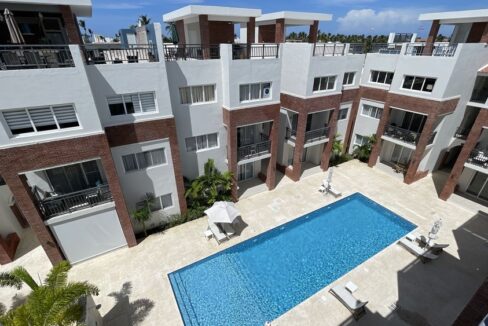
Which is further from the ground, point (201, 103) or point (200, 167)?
point (201, 103)

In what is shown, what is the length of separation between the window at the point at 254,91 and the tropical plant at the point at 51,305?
12.8 meters

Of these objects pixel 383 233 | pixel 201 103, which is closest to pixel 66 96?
pixel 201 103

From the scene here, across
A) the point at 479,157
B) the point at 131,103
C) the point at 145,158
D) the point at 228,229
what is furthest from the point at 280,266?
the point at 479,157

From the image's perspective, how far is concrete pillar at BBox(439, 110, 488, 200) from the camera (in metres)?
17.1

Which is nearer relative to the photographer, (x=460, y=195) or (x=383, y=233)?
(x=383, y=233)

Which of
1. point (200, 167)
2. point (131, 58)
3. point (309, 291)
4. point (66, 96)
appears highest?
point (131, 58)

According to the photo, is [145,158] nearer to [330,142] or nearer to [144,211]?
[144,211]

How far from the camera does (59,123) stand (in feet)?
35.4

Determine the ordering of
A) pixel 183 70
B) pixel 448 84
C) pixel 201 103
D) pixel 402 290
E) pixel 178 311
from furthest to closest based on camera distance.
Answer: pixel 448 84
pixel 201 103
pixel 183 70
pixel 402 290
pixel 178 311

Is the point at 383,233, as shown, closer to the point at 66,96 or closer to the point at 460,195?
the point at 460,195

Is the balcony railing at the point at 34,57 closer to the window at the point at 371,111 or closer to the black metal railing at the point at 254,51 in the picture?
the black metal railing at the point at 254,51

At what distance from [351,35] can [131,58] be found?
86.8m

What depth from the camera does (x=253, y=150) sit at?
18828mm

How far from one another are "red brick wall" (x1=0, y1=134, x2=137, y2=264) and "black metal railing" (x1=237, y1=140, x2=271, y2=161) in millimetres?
8692
